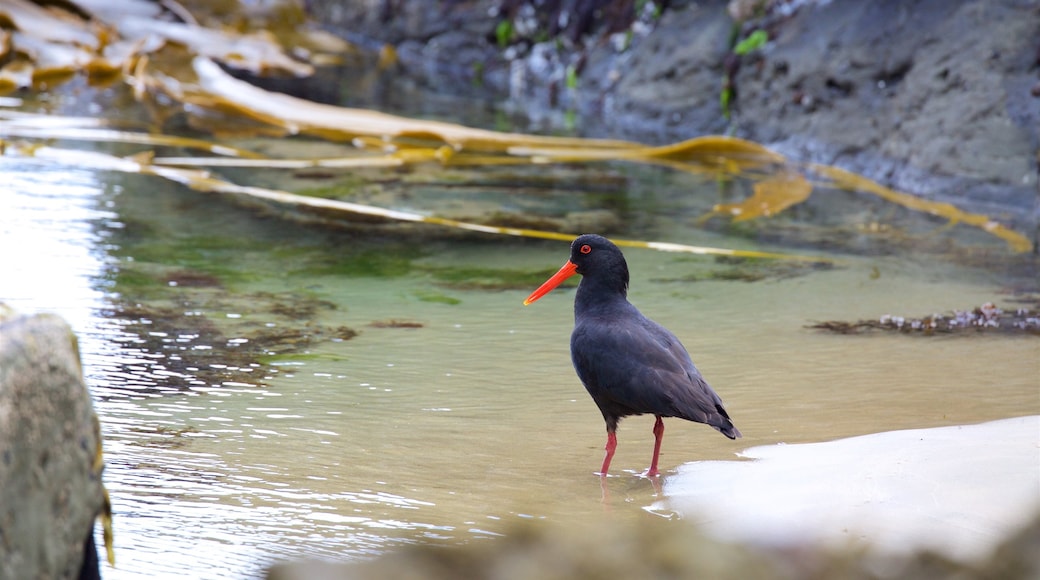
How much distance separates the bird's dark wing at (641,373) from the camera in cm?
393

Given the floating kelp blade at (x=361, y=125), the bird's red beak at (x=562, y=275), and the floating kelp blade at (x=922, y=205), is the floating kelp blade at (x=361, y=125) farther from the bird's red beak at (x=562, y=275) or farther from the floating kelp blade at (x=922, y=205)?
the bird's red beak at (x=562, y=275)

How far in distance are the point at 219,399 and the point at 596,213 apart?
490 centimetres

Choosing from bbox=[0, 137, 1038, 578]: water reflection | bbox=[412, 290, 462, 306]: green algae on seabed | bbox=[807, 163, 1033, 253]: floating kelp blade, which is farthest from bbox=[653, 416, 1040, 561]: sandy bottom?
bbox=[807, 163, 1033, 253]: floating kelp blade

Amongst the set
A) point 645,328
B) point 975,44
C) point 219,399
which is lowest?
point 219,399

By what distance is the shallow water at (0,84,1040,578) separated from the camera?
3506 mm

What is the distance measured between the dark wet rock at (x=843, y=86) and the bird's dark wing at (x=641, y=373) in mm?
5569

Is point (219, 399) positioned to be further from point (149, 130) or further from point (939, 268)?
point (149, 130)

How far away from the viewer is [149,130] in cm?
1134

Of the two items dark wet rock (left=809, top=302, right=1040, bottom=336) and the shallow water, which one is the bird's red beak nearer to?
the shallow water

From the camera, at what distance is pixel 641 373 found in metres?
4.04

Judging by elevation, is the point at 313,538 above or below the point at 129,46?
below

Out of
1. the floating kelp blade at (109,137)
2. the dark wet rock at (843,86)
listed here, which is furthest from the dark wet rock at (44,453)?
the floating kelp blade at (109,137)

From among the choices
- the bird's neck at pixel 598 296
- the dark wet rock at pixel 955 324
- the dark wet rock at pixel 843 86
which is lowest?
the dark wet rock at pixel 955 324

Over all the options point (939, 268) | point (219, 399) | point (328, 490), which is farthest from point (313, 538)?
point (939, 268)
